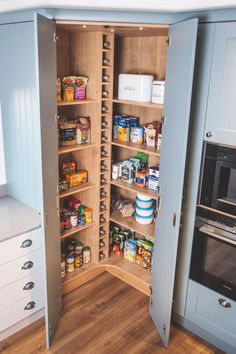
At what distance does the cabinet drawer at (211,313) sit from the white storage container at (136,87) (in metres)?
1.28

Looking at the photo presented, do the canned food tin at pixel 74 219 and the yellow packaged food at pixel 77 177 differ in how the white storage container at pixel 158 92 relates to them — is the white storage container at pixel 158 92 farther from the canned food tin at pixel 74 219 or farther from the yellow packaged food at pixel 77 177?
the canned food tin at pixel 74 219

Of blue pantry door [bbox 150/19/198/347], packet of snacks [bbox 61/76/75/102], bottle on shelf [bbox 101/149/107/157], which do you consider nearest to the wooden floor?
blue pantry door [bbox 150/19/198/347]

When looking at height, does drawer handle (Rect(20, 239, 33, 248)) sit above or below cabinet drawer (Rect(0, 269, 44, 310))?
above

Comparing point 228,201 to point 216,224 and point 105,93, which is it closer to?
point 216,224

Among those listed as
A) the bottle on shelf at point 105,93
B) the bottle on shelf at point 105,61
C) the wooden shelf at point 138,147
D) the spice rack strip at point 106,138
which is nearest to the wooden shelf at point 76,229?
the spice rack strip at point 106,138

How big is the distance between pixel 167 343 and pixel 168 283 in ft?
1.41

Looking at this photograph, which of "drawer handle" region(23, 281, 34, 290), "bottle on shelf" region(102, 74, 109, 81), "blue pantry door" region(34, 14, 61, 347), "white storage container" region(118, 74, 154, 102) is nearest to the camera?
"blue pantry door" region(34, 14, 61, 347)

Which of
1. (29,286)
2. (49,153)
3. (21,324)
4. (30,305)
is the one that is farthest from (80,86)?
(21,324)

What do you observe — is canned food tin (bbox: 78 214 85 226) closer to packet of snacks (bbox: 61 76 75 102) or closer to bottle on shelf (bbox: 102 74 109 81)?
packet of snacks (bbox: 61 76 75 102)

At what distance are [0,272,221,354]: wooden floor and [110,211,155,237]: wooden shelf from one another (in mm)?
512

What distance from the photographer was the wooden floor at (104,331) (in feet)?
6.89

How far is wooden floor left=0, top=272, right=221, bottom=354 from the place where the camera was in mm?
2100

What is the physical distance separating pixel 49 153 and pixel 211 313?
4.57ft

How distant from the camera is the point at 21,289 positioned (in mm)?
2113
